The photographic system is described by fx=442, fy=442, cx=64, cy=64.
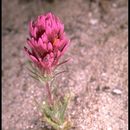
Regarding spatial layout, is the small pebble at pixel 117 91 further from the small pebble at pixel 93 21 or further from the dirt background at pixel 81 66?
the small pebble at pixel 93 21

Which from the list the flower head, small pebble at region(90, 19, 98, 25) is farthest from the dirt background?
the flower head

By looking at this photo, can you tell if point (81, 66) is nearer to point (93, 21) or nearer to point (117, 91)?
point (117, 91)

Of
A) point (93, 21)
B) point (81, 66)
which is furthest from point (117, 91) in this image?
point (93, 21)

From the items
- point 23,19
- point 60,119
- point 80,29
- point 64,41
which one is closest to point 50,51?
point 64,41

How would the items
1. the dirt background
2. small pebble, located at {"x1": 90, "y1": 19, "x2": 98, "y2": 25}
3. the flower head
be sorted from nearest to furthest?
the flower head, the dirt background, small pebble, located at {"x1": 90, "y1": 19, "x2": 98, "y2": 25}

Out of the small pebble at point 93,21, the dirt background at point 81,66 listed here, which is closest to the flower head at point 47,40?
the dirt background at point 81,66

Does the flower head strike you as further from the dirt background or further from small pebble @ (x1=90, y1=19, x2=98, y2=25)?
small pebble @ (x1=90, y1=19, x2=98, y2=25)
